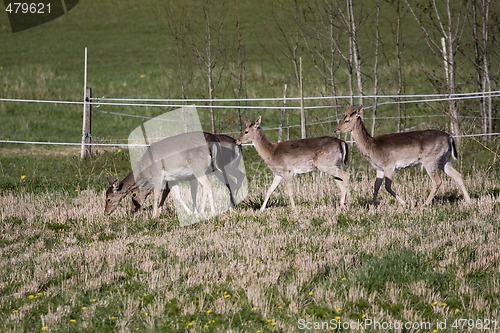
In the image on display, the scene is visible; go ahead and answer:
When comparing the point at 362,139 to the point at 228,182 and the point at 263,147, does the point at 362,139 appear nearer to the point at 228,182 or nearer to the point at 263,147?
the point at 263,147

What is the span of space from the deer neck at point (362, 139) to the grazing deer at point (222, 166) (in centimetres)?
198

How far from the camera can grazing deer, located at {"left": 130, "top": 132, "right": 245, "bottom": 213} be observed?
13.5 metres

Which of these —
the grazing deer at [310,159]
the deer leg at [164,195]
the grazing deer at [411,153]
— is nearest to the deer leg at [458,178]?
the grazing deer at [411,153]

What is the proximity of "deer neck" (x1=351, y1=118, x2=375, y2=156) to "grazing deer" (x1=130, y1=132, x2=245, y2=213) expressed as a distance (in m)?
1.98

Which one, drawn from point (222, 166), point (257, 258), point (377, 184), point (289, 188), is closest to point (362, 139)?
point (377, 184)

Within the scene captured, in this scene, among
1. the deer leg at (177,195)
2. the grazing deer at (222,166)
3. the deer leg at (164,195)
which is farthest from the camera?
the grazing deer at (222,166)

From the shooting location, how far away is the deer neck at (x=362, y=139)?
13.2m

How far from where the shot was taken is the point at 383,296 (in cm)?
821

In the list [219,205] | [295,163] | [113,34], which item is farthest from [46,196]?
[113,34]

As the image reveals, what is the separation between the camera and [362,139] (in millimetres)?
13375

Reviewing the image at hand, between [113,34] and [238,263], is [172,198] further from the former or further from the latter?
[113,34]

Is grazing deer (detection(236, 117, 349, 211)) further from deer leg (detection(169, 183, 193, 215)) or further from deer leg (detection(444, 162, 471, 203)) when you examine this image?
deer leg (detection(444, 162, 471, 203))

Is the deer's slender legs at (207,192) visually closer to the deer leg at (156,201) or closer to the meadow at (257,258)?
the meadow at (257,258)

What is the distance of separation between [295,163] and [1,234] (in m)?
4.51
